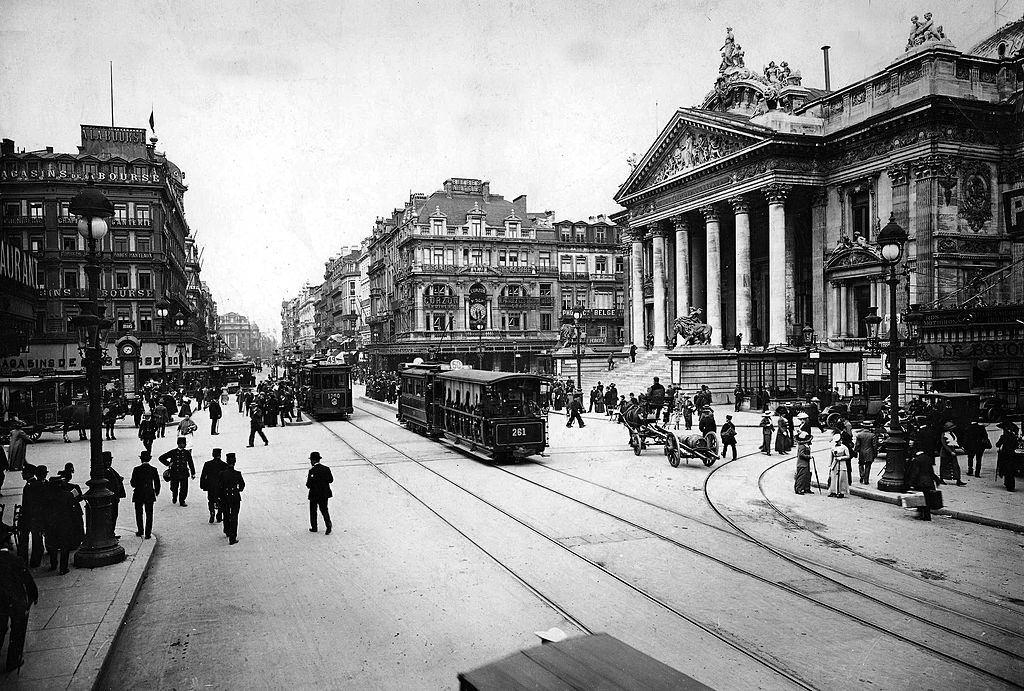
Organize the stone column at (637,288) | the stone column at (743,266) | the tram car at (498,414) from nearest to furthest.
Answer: the tram car at (498,414) → the stone column at (743,266) → the stone column at (637,288)

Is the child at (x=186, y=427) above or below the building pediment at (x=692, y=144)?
below

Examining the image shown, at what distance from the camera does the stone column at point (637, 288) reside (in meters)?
60.1

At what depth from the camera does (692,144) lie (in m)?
50.2

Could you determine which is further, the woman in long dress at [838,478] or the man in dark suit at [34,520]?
the woman in long dress at [838,478]

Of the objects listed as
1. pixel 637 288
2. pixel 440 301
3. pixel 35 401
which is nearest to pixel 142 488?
pixel 35 401

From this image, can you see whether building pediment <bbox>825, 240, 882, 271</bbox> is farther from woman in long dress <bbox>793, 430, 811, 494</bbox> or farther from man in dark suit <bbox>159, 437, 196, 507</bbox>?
man in dark suit <bbox>159, 437, 196, 507</bbox>

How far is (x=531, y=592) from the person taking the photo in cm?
942

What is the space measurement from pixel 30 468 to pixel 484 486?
9.53 m

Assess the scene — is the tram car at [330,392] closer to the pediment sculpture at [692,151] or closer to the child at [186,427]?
the child at [186,427]

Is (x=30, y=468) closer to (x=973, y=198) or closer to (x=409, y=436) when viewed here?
(x=409, y=436)

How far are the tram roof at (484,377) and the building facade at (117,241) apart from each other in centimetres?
2101

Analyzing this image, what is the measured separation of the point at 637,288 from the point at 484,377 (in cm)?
3992

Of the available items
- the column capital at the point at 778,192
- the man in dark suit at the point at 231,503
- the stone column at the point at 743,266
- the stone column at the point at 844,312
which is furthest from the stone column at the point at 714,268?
the man in dark suit at the point at 231,503

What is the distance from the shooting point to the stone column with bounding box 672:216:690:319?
5262cm
